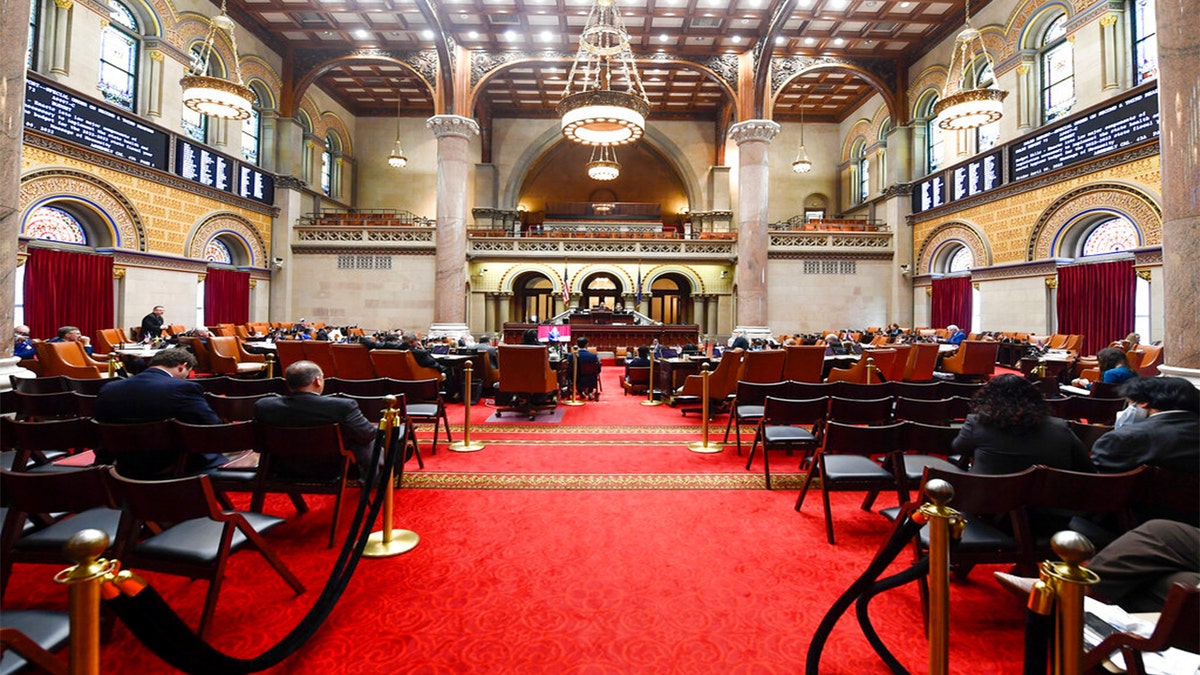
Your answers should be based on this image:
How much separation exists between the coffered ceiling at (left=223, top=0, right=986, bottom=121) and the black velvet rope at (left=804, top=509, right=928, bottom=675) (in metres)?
15.6

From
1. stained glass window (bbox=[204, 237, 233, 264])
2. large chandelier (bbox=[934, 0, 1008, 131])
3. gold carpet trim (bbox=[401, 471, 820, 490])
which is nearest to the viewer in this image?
gold carpet trim (bbox=[401, 471, 820, 490])

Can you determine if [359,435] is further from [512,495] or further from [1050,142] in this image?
[1050,142]

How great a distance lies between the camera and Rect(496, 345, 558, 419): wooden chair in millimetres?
6605

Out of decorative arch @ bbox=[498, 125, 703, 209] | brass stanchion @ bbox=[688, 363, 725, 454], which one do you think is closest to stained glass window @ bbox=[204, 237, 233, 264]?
decorative arch @ bbox=[498, 125, 703, 209]

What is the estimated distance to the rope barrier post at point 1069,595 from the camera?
1097mm

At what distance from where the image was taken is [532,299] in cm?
2116

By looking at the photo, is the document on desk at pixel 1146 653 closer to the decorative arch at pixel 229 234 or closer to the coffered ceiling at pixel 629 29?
the coffered ceiling at pixel 629 29

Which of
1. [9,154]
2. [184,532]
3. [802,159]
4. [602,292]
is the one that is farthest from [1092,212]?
[9,154]

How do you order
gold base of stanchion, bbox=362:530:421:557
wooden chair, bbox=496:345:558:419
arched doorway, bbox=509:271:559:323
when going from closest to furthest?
gold base of stanchion, bbox=362:530:421:557 < wooden chair, bbox=496:345:558:419 < arched doorway, bbox=509:271:559:323

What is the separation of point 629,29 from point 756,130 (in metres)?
4.96

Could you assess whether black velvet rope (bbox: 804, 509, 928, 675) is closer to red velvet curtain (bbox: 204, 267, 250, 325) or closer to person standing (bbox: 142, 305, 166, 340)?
person standing (bbox: 142, 305, 166, 340)

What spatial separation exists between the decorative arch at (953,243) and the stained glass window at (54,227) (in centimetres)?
2237

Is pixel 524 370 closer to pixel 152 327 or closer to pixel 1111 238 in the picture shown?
pixel 152 327

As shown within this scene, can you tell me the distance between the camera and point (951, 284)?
15.4 meters
